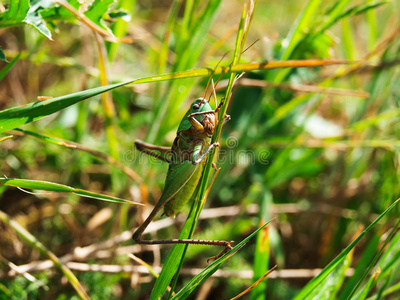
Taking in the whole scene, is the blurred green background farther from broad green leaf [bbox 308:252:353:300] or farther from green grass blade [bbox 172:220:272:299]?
green grass blade [bbox 172:220:272:299]

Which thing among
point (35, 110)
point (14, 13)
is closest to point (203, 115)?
point (35, 110)

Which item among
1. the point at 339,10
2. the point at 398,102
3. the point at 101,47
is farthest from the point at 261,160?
the point at 101,47

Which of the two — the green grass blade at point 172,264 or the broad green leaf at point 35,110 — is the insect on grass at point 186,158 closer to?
the green grass blade at point 172,264

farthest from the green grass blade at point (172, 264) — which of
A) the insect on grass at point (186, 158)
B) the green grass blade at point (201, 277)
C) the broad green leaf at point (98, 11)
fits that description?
the broad green leaf at point (98, 11)

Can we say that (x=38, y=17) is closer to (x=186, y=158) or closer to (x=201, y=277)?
(x=186, y=158)

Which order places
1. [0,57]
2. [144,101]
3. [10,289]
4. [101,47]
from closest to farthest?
[0,57] < [10,289] < [101,47] < [144,101]

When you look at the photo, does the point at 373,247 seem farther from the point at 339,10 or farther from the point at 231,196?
the point at 339,10

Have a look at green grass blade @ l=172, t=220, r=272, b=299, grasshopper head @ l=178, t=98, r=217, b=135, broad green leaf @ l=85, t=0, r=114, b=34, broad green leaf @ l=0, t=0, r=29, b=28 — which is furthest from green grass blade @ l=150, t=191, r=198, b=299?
broad green leaf @ l=0, t=0, r=29, b=28
